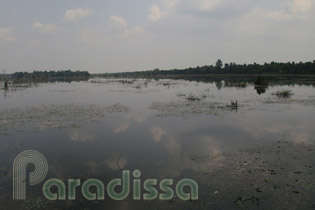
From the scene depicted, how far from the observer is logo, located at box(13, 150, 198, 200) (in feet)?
28.3

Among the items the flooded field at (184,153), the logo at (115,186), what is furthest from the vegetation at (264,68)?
the logo at (115,186)

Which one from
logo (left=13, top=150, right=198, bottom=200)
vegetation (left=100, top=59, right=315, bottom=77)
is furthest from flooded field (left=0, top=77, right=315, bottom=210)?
vegetation (left=100, top=59, right=315, bottom=77)

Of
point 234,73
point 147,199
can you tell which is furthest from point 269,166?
point 234,73

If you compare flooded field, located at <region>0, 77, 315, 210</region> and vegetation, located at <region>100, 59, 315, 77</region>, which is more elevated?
vegetation, located at <region>100, 59, 315, 77</region>

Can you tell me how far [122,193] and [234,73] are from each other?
527ft

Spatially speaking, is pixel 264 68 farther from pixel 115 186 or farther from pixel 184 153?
pixel 115 186

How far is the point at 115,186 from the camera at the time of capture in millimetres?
9406

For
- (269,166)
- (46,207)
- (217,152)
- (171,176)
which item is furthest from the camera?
(217,152)

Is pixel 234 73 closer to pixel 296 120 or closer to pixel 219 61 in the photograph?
pixel 219 61

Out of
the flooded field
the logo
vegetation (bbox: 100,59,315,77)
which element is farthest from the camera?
vegetation (bbox: 100,59,315,77)

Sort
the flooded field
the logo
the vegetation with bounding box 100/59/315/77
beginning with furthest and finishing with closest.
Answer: the vegetation with bounding box 100/59/315/77 → the logo → the flooded field

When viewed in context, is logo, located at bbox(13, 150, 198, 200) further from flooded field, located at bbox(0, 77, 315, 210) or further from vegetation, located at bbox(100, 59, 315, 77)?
vegetation, located at bbox(100, 59, 315, 77)

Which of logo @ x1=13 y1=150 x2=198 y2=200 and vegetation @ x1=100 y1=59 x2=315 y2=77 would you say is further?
vegetation @ x1=100 y1=59 x2=315 y2=77

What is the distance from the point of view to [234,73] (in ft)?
520
